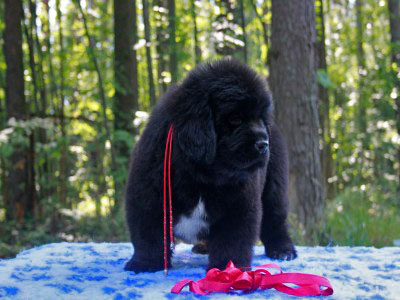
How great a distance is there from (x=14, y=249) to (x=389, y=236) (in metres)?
4.85

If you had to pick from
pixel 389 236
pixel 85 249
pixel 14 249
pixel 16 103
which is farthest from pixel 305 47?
pixel 16 103

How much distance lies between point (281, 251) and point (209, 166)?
1.28 meters

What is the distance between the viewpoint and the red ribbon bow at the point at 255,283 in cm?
238

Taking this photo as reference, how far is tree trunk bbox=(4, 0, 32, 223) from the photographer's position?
28.3 ft

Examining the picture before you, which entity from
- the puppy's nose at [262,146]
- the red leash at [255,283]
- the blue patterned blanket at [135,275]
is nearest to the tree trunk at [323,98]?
the blue patterned blanket at [135,275]

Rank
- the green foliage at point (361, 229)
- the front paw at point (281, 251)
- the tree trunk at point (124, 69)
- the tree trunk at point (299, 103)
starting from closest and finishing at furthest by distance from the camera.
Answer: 1. the front paw at point (281, 251)
2. the green foliage at point (361, 229)
3. the tree trunk at point (299, 103)
4. the tree trunk at point (124, 69)

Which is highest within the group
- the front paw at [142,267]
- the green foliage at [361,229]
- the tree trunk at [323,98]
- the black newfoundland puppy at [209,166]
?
the tree trunk at [323,98]

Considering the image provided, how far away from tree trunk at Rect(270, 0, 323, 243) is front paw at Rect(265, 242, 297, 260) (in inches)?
83.2

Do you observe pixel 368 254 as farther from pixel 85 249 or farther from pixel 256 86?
pixel 85 249

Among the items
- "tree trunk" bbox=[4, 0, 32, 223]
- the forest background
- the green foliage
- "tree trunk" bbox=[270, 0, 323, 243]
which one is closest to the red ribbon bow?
→ the forest background

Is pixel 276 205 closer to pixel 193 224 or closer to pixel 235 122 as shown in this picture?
pixel 193 224

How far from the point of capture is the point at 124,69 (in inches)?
348

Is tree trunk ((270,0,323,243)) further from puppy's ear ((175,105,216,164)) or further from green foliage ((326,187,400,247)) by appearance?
puppy's ear ((175,105,216,164))

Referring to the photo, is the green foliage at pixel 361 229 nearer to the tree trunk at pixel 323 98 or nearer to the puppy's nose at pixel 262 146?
the puppy's nose at pixel 262 146
